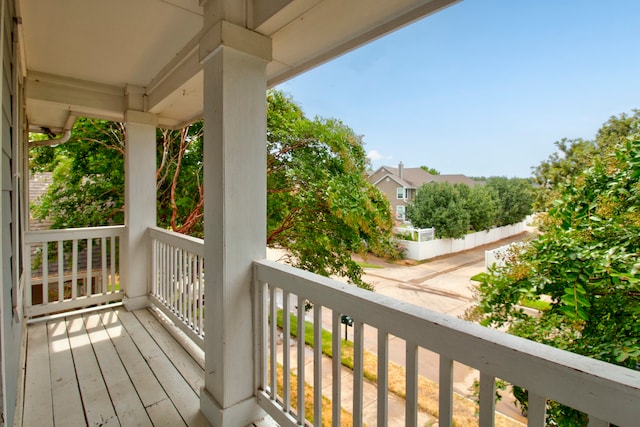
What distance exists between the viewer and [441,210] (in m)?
3.22

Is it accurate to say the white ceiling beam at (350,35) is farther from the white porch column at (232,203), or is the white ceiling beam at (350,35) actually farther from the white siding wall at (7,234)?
the white siding wall at (7,234)

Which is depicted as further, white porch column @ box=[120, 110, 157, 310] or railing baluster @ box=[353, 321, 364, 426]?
white porch column @ box=[120, 110, 157, 310]

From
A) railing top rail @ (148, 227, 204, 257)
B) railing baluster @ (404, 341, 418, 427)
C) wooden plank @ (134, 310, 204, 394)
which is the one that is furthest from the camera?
railing top rail @ (148, 227, 204, 257)

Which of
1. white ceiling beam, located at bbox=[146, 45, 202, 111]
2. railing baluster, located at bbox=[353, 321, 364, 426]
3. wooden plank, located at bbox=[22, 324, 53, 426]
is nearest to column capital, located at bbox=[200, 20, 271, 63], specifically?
white ceiling beam, located at bbox=[146, 45, 202, 111]

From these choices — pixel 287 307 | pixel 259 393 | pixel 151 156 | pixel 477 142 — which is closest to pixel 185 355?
pixel 259 393

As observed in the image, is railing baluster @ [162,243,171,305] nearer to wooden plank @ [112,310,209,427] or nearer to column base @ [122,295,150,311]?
wooden plank @ [112,310,209,427]

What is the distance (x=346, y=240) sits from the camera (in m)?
4.92

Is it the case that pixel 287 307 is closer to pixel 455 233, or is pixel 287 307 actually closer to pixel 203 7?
pixel 203 7

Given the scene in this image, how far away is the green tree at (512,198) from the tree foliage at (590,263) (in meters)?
0.25

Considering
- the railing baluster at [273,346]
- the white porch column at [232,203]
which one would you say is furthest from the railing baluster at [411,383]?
the white porch column at [232,203]

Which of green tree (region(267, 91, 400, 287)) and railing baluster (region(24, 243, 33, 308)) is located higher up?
green tree (region(267, 91, 400, 287))

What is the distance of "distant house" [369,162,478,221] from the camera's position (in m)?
3.66

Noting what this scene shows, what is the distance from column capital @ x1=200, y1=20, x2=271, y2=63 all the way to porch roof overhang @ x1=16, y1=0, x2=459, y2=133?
57 mm

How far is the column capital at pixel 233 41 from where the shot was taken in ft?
5.13
